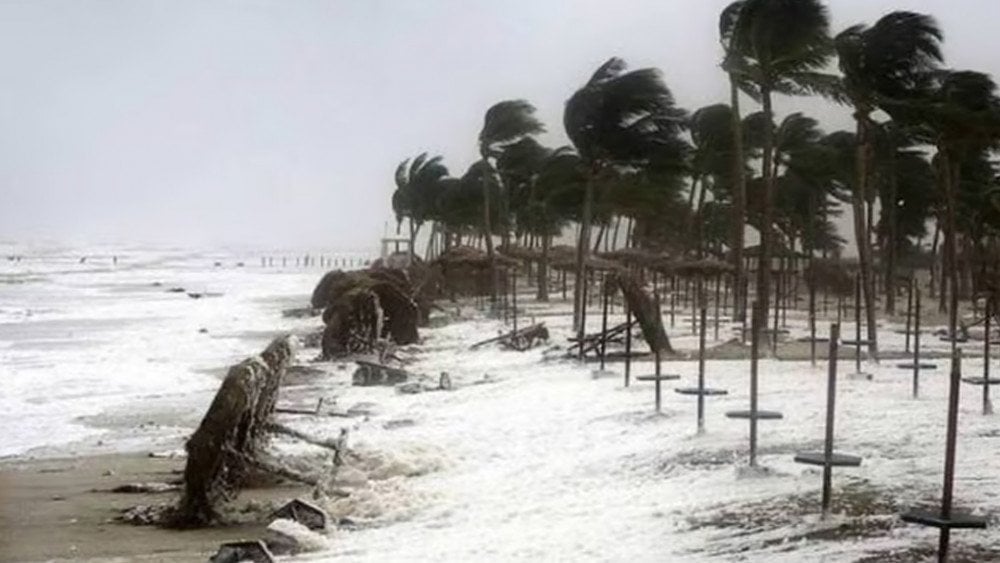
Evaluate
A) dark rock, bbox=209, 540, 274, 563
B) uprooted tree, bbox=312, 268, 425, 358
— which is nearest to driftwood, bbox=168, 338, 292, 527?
dark rock, bbox=209, 540, 274, 563

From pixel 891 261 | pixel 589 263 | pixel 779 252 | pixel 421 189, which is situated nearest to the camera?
pixel 589 263

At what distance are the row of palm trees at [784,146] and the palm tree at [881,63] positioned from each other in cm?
3

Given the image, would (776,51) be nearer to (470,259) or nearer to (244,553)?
(244,553)

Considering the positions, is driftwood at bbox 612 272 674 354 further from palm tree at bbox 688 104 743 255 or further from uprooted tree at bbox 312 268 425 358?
palm tree at bbox 688 104 743 255

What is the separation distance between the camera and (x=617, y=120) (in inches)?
1358

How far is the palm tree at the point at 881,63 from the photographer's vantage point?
2497cm

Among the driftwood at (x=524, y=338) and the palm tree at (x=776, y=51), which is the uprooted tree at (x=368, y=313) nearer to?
the driftwood at (x=524, y=338)

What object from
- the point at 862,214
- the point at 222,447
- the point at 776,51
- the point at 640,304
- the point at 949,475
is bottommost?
the point at 222,447

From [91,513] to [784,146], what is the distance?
125 ft

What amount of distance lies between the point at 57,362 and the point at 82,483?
54.2 ft

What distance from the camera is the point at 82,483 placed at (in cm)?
1416

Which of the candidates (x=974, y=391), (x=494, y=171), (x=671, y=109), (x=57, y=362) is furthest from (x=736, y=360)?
(x=494, y=171)

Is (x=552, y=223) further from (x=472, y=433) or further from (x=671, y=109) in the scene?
(x=472, y=433)

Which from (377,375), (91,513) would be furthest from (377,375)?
(91,513)
